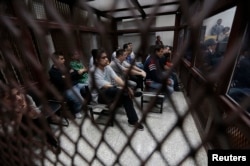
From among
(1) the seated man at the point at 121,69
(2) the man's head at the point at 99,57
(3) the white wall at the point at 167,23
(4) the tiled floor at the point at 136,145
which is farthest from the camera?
(3) the white wall at the point at 167,23

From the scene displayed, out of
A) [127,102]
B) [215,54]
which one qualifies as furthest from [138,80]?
[215,54]

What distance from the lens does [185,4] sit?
0.66 feet

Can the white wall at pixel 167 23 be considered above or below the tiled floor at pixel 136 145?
above

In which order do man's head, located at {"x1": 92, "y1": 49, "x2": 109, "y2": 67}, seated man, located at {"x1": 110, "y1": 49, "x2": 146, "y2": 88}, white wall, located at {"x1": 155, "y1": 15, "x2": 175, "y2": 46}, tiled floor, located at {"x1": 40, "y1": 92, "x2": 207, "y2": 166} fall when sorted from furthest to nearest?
white wall, located at {"x1": 155, "y1": 15, "x2": 175, "y2": 46} < tiled floor, located at {"x1": 40, "y1": 92, "x2": 207, "y2": 166} < man's head, located at {"x1": 92, "y1": 49, "x2": 109, "y2": 67} < seated man, located at {"x1": 110, "y1": 49, "x2": 146, "y2": 88}

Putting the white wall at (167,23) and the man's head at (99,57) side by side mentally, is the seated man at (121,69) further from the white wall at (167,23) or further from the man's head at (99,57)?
the white wall at (167,23)

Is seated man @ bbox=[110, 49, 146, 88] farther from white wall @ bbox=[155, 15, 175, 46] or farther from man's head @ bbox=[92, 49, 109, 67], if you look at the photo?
white wall @ bbox=[155, 15, 175, 46]

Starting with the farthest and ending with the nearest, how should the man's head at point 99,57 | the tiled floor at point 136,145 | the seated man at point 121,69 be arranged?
the tiled floor at point 136,145 → the man's head at point 99,57 → the seated man at point 121,69

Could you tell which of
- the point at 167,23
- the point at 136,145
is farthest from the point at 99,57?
the point at 167,23

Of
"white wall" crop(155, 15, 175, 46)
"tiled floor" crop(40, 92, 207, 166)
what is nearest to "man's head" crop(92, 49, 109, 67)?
"tiled floor" crop(40, 92, 207, 166)

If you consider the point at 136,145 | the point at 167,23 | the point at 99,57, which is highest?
the point at 167,23

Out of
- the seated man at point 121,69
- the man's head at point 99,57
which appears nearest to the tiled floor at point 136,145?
the seated man at point 121,69

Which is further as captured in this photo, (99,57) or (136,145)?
(136,145)

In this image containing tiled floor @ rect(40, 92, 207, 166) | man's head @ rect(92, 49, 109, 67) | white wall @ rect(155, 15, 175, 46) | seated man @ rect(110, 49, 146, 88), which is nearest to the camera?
seated man @ rect(110, 49, 146, 88)

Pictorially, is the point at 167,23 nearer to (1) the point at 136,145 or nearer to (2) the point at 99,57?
(1) the point at 136,145
